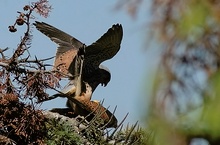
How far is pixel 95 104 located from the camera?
19.2 feet

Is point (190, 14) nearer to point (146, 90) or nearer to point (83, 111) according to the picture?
point (146, 90)

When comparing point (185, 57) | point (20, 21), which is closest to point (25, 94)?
point (20, 21)

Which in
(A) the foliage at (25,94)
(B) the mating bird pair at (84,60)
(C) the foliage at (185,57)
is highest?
(B) the mating bird pair at (84,60)

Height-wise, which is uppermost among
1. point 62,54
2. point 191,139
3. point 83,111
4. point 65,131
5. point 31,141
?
point 62,54

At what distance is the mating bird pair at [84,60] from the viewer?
5864 mm

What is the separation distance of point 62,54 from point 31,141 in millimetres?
3213

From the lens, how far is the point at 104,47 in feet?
21.5

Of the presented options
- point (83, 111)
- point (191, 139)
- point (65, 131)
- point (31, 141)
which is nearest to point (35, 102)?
point (31, 141)

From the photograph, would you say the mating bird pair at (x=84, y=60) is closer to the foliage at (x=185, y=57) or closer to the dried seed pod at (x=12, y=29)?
the dried seed pod at (x=12, y=29)

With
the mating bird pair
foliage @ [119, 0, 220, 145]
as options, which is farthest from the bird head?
foliage @ [119, 0, 220, 145]

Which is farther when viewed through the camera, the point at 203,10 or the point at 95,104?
the point at 95,104

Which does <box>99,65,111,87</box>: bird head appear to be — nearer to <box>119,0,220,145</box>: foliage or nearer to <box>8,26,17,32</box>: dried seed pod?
<box>8,26,17,32</box>: dried seed pod

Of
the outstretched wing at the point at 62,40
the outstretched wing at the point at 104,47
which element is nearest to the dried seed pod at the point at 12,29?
the outstretched wing at the point at 104,47

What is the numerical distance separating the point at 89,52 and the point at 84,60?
0.30 feet
